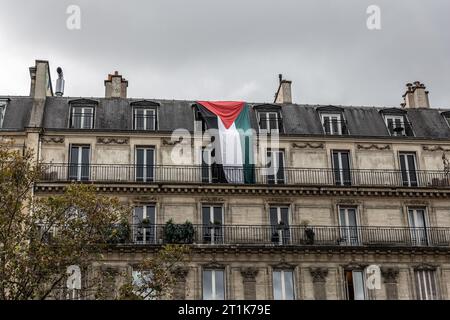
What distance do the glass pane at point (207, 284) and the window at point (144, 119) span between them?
8.03m

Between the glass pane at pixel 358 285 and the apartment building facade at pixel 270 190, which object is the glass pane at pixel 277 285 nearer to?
the apartment building facade at pixel 270 190

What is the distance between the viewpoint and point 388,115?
39594 mm

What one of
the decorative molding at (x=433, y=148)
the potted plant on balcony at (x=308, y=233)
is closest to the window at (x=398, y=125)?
the decorative molding at (x=433, y=148)

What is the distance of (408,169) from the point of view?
1479 inches

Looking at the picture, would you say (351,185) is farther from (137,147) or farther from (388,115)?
(137,147)

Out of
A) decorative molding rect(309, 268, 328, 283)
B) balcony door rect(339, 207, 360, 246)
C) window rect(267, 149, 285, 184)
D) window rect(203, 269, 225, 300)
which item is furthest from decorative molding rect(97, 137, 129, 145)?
balcony door rect(339, 207, 360, 246)

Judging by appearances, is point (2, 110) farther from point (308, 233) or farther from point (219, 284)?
point (308, 233)

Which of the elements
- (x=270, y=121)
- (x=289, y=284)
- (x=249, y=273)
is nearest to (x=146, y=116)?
(x=270, y=121)

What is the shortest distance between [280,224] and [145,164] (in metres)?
7.22

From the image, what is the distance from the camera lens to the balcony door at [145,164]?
117 ft

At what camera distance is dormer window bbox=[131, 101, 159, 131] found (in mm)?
37156

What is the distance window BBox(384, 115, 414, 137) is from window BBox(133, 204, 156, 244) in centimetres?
1339
